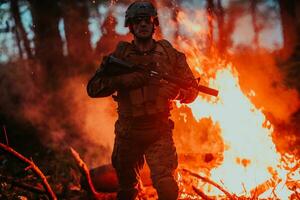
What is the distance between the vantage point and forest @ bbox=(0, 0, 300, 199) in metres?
6.49

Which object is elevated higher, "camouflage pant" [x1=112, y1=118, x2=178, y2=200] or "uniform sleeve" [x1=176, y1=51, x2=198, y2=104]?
"uniform sleeve" [x1=176, y1=51, x2=198, y2=104]

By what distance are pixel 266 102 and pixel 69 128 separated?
5741mm

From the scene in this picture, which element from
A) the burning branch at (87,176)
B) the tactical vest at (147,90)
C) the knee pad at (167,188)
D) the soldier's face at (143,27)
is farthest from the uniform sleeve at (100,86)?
the burning branch at (87,176)

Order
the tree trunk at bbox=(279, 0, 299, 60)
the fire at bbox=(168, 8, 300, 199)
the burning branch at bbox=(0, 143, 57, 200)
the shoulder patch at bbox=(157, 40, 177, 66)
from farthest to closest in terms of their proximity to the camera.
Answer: the tree trunk at bbox=(279, 0, 299, 60), the fire at bbox=(168, 8, 300, 199), the burning branch at bbox=(0, 143, 57, 200), the shoulder patch at bbox=(157, 40, 177, 66)

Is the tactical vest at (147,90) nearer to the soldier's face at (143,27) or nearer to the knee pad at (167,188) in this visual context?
the soldier's face at (143,27)

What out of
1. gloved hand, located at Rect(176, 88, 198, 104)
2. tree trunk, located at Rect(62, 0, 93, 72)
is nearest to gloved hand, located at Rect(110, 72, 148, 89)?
gloved hand, located at Rect(176, 88, 198, 104)

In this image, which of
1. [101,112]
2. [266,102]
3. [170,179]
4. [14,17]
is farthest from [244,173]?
[14,17]

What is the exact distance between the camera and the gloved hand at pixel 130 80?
4023 mm

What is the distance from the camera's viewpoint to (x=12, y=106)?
38.9 ft

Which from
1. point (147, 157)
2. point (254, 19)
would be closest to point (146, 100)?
point (147, 157)

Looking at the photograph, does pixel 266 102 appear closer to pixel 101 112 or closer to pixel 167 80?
pixel 101 112

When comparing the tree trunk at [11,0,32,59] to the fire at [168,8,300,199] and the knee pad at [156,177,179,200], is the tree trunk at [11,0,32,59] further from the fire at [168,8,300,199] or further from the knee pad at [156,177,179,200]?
the knee pad at [156,177,179,200]

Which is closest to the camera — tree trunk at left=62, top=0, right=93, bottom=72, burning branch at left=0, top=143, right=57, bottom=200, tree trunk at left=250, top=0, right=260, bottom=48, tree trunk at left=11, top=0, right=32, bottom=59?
burning branch at left=0, top=143, right=57, bottom=200

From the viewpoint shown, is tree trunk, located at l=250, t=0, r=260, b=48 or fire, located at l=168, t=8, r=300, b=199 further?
tree trunk, located at l=250, t=0, r=260, b=48
